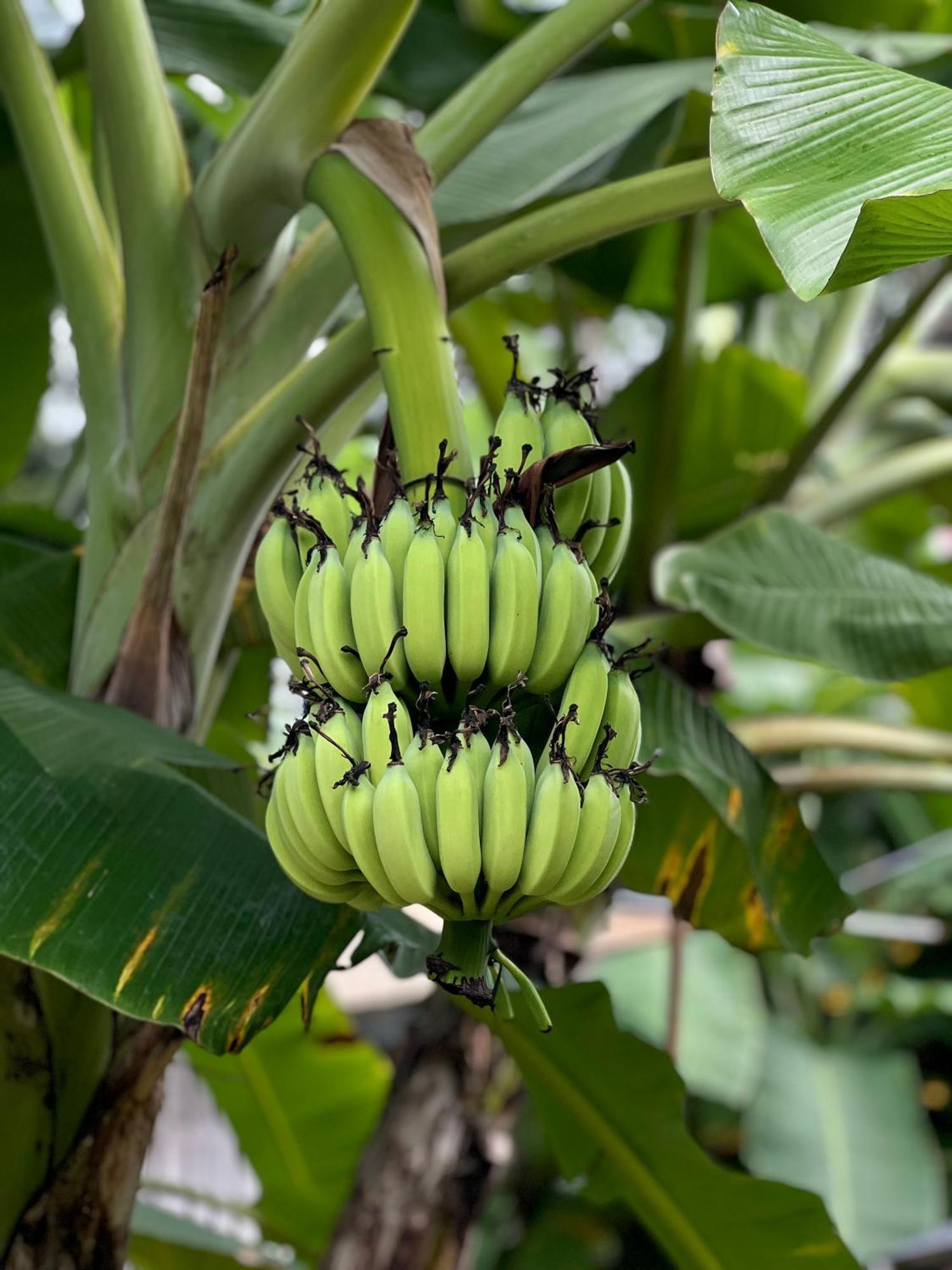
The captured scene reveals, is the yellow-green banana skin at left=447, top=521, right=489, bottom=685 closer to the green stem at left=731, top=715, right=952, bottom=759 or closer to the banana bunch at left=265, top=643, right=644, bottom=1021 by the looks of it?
the banana bunch at left=265, top=643, right=644, bottom=1021

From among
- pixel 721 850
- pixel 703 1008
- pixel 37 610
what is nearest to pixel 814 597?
pixel 721 850

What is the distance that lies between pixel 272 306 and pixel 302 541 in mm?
A: 278

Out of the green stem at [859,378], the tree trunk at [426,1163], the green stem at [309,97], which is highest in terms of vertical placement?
the green stem at [859,378]

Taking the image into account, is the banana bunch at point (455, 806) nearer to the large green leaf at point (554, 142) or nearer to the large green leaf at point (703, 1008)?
the large green leaf at point (554, 142)

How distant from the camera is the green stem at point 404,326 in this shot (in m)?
0.51

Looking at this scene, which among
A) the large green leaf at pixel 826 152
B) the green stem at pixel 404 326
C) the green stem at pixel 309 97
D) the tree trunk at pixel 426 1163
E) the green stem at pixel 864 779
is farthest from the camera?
the green stem at pixel 864 779

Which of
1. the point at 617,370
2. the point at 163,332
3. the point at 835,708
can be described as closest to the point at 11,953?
the point at 163,332

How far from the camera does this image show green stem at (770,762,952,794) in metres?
1.24

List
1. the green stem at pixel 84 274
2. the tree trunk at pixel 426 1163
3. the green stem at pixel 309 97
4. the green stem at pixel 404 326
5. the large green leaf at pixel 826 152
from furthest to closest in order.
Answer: the tree trunk at pixel 426 1163 < the green stem at pixel 84 274 < the green stem at pixel 309 97 < the green stem at pixel 404 326 < the large green leaf at pixel 826 152

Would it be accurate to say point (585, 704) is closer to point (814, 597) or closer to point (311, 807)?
point (311, 807)

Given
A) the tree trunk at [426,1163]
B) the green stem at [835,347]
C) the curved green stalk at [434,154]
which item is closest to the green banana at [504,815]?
the curved green stalk at [434,154]

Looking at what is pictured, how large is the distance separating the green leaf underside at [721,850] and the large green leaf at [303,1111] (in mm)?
561

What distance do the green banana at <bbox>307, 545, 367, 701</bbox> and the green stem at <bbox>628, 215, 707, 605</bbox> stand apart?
31.1 inches

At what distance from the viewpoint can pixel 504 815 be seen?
438mm
